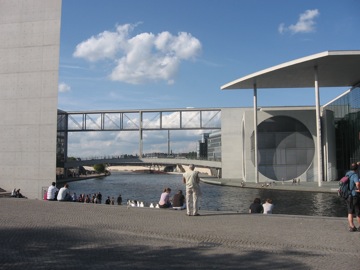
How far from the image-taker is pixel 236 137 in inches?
2530

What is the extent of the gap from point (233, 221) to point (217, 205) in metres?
18.3

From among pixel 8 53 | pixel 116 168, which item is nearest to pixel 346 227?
pixel 8 53

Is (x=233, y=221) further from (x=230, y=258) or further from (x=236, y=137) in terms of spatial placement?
(x=236, y=137)

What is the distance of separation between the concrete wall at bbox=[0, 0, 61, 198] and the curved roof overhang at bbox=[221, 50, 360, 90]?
84.4 feet

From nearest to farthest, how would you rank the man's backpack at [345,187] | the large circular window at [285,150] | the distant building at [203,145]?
the man's backpack at [345,187], the large circular window at [285,150], the distant building at [203,145]

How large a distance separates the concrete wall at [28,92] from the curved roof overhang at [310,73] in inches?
1013

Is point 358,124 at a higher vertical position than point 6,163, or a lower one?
higher

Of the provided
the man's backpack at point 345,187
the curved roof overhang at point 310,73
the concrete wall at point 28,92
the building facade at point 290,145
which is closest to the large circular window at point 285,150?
the building facade at point 290,145

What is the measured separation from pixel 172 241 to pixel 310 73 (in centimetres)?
4062

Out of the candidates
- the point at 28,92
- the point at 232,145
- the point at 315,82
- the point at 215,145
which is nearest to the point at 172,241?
the point at 28,92

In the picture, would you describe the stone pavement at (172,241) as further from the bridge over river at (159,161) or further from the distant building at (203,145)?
the distant building at (203,145)

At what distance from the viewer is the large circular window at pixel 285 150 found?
161 feet

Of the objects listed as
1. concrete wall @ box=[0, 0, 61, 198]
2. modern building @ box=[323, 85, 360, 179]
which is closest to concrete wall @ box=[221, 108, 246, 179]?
modern building @ box=[323, 85, 360, 179]

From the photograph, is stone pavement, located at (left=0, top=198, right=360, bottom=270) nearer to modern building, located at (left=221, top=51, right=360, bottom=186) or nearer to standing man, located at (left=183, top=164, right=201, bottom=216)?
standing man, located at (left=183, top=164, right=201, bottom=216)
